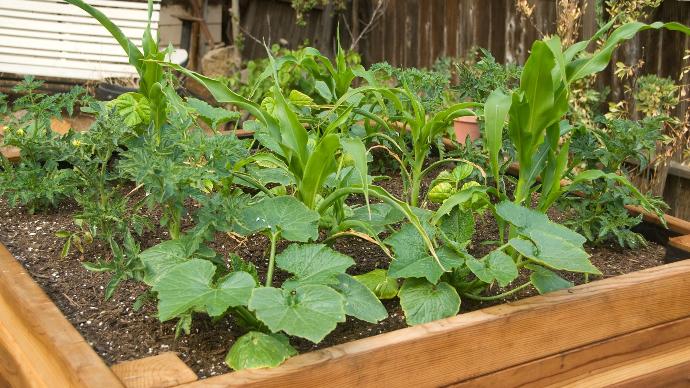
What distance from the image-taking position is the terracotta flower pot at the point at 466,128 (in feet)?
10.7

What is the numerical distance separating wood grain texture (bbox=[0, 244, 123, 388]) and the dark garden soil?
75mm

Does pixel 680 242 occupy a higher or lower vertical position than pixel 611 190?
lower

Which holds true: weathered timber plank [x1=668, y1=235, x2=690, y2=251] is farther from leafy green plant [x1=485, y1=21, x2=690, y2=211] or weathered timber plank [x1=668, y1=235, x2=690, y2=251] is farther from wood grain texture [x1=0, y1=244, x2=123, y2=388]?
wood grain texture [x1=0, y1=244, x2=123, y2=388]

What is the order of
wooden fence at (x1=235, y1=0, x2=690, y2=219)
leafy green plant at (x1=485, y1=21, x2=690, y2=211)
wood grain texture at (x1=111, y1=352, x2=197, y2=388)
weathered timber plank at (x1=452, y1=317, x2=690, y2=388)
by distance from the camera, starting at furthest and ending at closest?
wooden fence at (x1=235, y1=0, x2=690, y2=219) → leafy green plant at (x1=485, y1=21, x2=690, y2=211) → weathered timber plank at (x1=452, y1=317, x2=690, y2=388) → wood grain texture at (x1=111, y1=352, x2=197, y2=388)

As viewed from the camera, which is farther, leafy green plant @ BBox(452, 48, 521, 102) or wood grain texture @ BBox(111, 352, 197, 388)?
leafy green plant @ BBox(452, 48, 521, 102)

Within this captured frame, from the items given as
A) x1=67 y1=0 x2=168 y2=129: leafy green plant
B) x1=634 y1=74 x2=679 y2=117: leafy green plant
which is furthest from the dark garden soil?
x1=634 y1=74 x2=679 y2=117: leafy green plant

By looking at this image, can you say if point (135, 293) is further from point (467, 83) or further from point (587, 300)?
point (467, 83)

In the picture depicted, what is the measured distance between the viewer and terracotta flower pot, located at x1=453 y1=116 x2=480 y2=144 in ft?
10.7

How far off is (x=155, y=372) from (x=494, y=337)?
0.62 meters

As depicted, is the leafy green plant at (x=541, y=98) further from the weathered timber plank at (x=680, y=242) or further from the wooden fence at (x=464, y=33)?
the wooden fence at (x=464, y=33)

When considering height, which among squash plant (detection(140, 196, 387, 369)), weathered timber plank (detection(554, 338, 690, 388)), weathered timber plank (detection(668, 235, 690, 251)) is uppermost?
squash plant (detection(140, 196, 387, 369))

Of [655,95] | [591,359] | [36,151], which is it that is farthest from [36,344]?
[655,95]

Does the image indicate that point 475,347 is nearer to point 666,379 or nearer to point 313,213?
point 313,213

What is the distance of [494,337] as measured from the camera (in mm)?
1536
